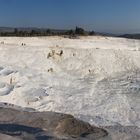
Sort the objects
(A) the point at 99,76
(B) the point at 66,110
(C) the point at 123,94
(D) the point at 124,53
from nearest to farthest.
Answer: (B) the point at 66,110
(C) the point at 123,94
(A) the point at 99,76
(D) the point at 124,53

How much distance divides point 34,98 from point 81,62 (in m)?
7.00

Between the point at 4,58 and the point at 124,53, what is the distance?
766cm

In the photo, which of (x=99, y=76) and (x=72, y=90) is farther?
(x=99, y=76)

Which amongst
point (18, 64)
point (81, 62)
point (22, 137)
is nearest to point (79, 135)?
point (22, 137)

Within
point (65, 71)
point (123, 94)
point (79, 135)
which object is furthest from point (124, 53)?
point (79, 135)

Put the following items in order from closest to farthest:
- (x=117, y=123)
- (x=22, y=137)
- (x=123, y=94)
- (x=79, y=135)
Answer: (x=22, y=137), (x=79, y=135), (x=117, y=123), (x=123, y=94)

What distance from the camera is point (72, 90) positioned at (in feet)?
59.0

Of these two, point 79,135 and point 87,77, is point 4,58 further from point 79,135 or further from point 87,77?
point 79,135

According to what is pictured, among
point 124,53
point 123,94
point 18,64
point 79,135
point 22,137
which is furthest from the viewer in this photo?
point 124,53

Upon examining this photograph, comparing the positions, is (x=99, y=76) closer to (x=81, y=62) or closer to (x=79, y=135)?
(x=81, y=62)

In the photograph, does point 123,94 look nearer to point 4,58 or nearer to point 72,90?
point 72,90

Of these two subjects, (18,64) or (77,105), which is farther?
(18,64)

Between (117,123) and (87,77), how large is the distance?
25.7 feet

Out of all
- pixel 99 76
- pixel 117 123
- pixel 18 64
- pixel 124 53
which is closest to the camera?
pixel 117 123
